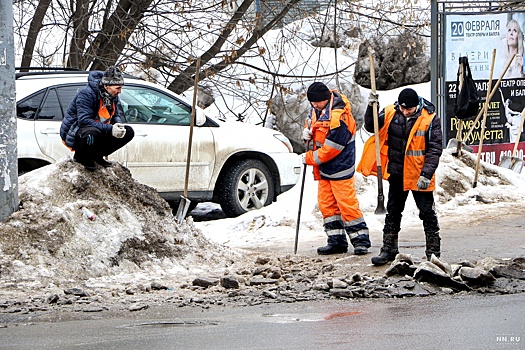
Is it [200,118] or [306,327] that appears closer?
[306,327]

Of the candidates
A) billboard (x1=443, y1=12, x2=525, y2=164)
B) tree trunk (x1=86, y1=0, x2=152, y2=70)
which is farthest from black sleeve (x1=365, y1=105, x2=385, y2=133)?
billboard (x1=443, y1=12, x2=525, y2=164)

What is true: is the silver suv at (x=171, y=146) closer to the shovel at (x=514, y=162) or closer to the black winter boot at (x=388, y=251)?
the black winter boot at (x=388, y=251)

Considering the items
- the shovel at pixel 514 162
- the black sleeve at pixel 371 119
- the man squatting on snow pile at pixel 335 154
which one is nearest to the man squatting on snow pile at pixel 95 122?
the man squatting on snow pile at pixel 335 154

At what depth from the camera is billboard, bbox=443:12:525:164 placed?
15266 millimetres

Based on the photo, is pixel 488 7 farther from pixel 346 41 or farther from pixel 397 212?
pixel 397 212

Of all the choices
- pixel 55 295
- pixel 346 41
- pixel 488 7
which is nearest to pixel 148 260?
pixel 55 295

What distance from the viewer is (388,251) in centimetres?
855

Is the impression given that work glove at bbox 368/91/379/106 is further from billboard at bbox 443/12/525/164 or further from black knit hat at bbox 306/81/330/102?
billboard at bbox 443/12/525/164

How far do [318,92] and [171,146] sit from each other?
2.87 m

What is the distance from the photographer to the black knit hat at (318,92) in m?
9.02

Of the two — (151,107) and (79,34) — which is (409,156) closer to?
(151,107)

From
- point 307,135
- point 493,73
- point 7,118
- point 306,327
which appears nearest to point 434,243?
point 307,135

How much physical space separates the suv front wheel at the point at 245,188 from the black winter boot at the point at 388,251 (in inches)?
140

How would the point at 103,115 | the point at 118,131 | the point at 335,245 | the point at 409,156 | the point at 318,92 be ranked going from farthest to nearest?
the point at 335,245 < the point at 318,92 < the point at 103,115 < the point at 118,131 < the point at 409,156
